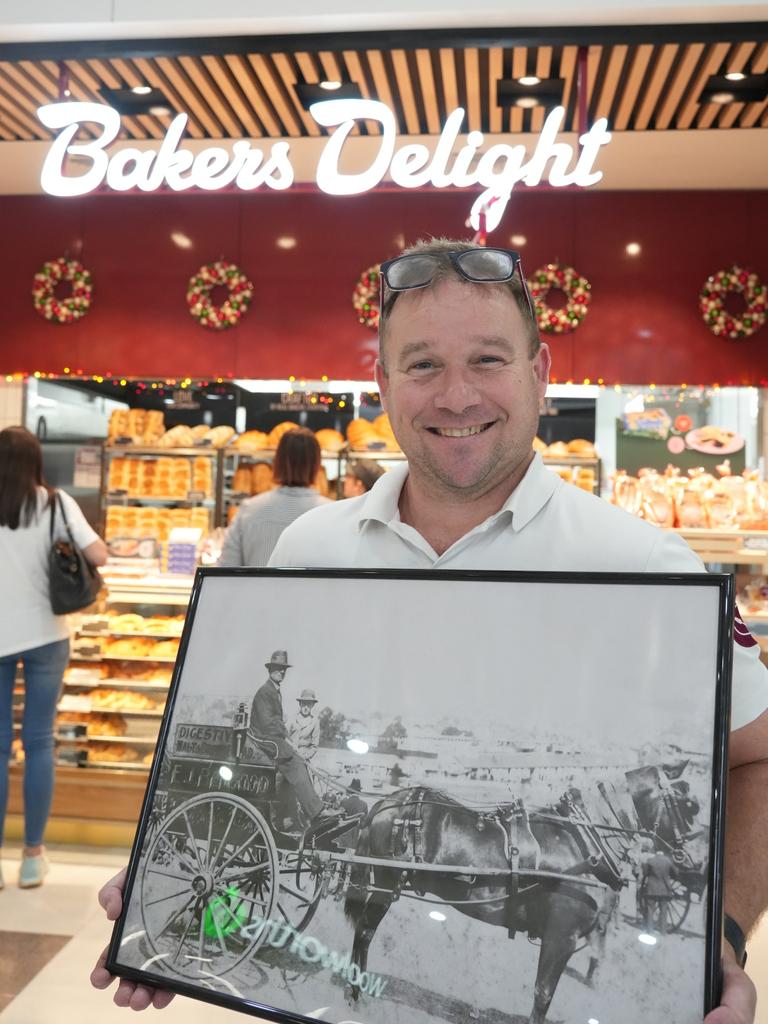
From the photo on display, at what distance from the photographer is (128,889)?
41.6 inches

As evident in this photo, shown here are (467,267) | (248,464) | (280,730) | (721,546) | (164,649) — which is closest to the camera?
(280,730)

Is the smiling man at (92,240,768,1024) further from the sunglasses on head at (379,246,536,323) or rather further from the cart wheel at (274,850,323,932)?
the cart wheel at (274,850,323,932)

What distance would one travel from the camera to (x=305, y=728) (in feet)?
3.48

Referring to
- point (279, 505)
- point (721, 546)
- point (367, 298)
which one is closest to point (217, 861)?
point (279, 505)

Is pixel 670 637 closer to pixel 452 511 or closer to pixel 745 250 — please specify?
pixel 452 511

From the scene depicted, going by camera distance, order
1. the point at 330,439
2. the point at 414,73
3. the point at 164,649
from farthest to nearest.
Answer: the point at 330,439 < the point at 164,649 < the point at 414,73

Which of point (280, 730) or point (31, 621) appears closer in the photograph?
point (280, 730)

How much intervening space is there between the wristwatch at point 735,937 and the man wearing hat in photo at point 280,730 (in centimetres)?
48

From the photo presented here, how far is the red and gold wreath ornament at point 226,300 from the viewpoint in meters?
5.95

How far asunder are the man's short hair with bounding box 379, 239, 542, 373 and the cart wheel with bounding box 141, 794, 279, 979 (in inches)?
27.4

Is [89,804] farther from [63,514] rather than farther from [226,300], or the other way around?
[226,300]

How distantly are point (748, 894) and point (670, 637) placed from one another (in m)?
0.39

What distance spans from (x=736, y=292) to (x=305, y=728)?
5.47 meters

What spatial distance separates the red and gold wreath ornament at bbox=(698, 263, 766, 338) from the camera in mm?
5668
